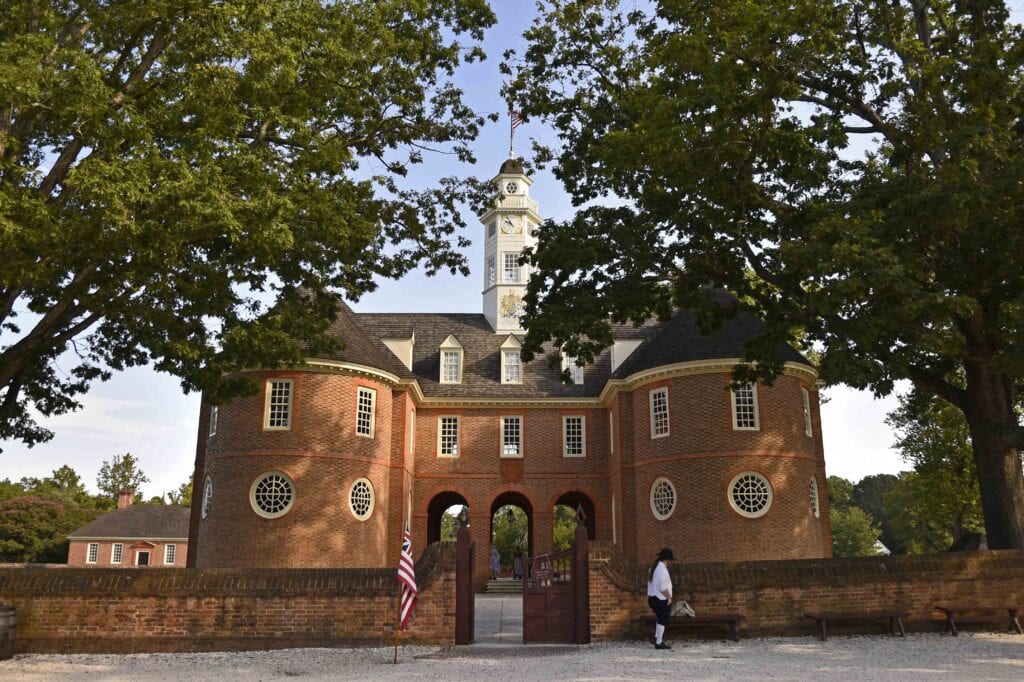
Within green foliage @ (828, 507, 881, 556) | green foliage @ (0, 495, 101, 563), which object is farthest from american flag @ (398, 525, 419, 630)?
green foliage @ (828, 507, 881, 556)

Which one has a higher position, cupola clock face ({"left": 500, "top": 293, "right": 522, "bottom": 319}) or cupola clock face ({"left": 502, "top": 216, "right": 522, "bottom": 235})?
cupola clock face ({"left": 502, "top": 216, "right": 522, "bottom": 235})

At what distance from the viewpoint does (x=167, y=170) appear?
452 inches

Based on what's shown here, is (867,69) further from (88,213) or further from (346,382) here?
(346,382)

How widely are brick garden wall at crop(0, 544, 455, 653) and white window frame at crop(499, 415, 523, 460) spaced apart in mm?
19057

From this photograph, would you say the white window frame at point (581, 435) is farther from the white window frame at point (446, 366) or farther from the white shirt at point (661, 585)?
the white shirt at point (661, 585)

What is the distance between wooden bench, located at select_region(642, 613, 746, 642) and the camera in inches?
534

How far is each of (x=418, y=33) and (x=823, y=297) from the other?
9.53 meters

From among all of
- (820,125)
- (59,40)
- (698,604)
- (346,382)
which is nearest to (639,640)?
(698,604)

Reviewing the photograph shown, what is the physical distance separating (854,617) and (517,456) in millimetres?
20255

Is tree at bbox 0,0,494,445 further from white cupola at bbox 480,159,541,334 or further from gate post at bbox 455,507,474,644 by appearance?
white cupola at bbox 480,159,541,334

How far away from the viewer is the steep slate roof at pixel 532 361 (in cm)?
2742

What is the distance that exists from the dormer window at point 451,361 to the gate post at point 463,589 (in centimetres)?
1988

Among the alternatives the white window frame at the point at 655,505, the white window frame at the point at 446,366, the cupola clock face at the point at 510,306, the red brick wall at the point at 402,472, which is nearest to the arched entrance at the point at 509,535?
the cupola clock face at the point at 510,306

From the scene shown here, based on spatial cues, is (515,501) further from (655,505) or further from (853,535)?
(853,535)
